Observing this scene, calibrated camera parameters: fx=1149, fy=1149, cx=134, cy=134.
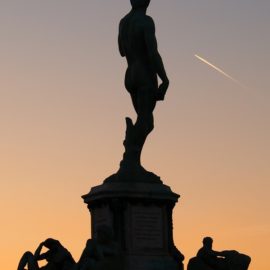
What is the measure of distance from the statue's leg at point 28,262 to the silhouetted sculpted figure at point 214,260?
3.93 meters

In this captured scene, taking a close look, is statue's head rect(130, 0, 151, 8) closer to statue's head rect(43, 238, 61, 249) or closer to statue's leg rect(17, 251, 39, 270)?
statue's head rect(43, 238, 61, 249)

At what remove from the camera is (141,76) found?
30.1 m

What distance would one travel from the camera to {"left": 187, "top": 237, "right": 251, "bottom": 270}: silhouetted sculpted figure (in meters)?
28.9

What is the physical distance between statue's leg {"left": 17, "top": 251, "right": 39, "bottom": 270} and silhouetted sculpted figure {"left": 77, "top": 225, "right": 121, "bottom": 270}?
176 centimetres

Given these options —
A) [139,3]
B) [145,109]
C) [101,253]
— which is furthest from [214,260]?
[139,3]

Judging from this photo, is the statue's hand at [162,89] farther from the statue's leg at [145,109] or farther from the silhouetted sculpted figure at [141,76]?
the statue's leg at [145,109]

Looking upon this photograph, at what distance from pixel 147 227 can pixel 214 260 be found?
189 centimetres

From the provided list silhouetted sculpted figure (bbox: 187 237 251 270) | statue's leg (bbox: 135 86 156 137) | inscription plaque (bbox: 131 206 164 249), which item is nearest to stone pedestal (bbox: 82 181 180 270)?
inscription plaque (bbox: 131 206 164 249)

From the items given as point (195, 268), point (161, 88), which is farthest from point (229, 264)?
point (161, 88)

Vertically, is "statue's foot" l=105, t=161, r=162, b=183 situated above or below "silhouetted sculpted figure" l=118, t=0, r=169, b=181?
below

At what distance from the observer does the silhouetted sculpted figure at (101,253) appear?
87.5 feet

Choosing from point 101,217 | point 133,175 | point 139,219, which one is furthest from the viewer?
point 133,175

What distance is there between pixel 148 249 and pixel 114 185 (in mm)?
1803

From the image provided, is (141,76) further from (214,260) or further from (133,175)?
(214,260)
